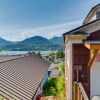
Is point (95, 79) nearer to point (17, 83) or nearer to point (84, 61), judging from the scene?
point (84, 61)

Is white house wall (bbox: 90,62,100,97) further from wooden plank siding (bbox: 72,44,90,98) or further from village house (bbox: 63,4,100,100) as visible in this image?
wooden plank siding (bbox: 72,44,90,98)

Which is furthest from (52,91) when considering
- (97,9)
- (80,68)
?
(80,68)

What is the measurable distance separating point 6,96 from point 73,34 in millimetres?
3735

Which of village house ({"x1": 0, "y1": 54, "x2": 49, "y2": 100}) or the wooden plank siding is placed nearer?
village house ({"x1": 0, "y1": 54, "x2": 49, "y2": 100})

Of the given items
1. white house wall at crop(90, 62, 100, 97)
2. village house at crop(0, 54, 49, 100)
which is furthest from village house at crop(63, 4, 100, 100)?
village house at crop(0, 54, 49, 100)

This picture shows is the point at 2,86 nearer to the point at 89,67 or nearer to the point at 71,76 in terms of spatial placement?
the point at 71,76

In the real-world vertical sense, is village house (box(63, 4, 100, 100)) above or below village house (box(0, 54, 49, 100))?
above

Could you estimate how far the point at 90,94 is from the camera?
9.41 meters

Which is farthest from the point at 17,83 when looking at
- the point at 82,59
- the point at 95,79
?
the point at 95,79

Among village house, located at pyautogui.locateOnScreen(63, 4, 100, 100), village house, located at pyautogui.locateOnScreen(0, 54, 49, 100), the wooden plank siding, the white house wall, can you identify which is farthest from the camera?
the wooden plank siding

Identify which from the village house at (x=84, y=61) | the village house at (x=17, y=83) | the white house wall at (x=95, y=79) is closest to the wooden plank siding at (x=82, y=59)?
the village house at (x=84, y=61)

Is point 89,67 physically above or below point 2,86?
above

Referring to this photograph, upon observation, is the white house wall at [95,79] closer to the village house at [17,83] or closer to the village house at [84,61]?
the village house at [84,61]

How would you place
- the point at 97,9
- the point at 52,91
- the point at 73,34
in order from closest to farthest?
the point at 73,34
the point at 97,9
the point at 52,91
